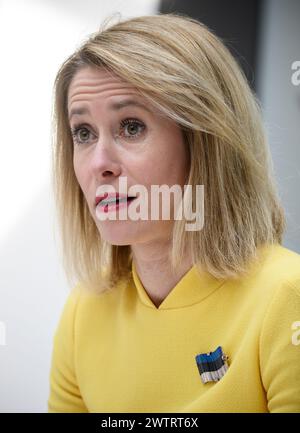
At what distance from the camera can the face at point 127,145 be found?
0.93 m

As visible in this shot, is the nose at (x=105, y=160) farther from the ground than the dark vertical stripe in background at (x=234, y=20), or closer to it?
closer to it

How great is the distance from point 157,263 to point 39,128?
1.68 ft

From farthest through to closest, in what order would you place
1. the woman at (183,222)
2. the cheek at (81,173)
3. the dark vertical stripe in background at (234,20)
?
the dark vertical stripe in background at (234,20) < the cheek at (81,173) < the woman at (183,222)

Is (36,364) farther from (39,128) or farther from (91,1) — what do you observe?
(91,1)

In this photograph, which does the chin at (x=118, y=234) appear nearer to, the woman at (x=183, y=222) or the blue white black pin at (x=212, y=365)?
the woman at (x=183, y=222)

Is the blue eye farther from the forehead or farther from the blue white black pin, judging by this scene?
the blue white black pin

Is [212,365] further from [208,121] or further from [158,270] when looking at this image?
[208,121]

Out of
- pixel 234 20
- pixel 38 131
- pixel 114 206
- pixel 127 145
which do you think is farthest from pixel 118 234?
pixel 234 20

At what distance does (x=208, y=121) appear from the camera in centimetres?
93

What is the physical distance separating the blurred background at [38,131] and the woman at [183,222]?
28 cm

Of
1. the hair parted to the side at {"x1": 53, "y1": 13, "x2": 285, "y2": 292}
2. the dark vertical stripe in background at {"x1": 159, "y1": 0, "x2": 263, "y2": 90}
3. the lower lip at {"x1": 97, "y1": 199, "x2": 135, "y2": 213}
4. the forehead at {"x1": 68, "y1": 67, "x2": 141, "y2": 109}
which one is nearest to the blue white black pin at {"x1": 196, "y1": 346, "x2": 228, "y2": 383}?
the hair parted to the side at {"x1": 53, "y1": 13, "x2": 285, "y2": 292}

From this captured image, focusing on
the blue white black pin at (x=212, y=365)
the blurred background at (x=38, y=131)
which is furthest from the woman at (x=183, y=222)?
the blurred background at (x=38, y=131)

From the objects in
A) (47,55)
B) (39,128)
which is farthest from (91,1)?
(39,128)

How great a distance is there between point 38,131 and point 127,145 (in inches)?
18.2
